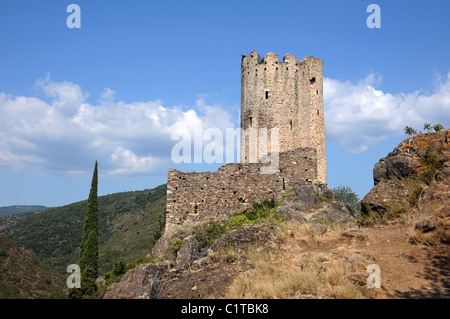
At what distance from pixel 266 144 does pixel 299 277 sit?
1930 centimetres

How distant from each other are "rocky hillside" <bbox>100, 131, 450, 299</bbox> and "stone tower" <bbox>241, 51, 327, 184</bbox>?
48.1 feet

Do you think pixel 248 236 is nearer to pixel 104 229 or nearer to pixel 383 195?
pixel 383 195

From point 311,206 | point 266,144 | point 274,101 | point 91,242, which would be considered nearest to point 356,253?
point 311,206

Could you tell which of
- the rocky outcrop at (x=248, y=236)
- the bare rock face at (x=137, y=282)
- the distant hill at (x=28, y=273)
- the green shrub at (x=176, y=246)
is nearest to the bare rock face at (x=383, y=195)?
the rocky outcrop at (x=248, y=236)

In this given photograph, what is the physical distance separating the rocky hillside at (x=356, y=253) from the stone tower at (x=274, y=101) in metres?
14.7

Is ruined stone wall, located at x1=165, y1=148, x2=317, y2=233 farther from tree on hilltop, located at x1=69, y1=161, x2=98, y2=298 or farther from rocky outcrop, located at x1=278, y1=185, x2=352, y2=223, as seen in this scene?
tree on hilltop, located at x1=69, y1=161, x2=98, y2=298

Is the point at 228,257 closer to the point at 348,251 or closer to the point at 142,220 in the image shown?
the point at 348,251

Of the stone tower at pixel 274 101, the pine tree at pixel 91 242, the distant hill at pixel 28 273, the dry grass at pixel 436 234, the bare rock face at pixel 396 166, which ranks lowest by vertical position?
Answer: the distant hill at pixel 28 273

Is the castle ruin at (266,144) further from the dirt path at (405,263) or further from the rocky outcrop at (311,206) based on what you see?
the dirt path at (405,263)

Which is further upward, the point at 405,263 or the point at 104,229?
the point at 405,263

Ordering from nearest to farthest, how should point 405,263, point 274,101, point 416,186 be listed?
point 405,263 → point 416,186 → point 274,101

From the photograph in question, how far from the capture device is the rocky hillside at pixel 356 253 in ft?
19.4

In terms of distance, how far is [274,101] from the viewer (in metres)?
24.9
